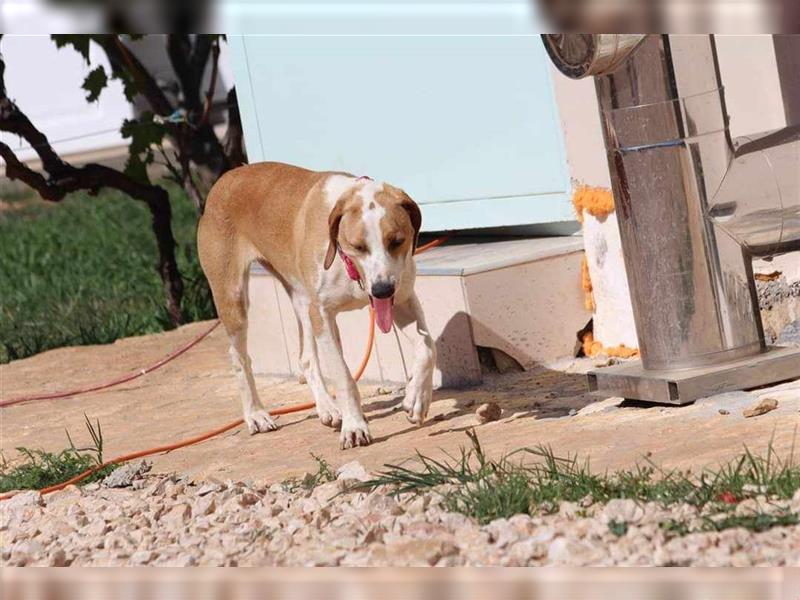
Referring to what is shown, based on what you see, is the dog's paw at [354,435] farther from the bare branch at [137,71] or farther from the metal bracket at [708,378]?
the bare branch at [137,71]

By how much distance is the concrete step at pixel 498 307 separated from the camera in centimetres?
665

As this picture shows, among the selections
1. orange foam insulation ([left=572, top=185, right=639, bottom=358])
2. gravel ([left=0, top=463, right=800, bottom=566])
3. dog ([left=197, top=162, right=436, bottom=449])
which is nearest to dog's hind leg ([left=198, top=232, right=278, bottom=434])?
dog ([left=197, top=162, right=436, bottom=449])

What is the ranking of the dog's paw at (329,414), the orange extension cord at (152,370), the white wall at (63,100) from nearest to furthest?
the orange extension cord at (152,370), the dog's paw at (329,414), the white wall at (63,100)

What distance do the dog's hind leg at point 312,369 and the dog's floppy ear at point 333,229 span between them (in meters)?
0.48

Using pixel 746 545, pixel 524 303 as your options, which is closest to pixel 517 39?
pixel 524 303

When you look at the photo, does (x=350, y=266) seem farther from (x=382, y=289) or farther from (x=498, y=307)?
(x=498, y=307)

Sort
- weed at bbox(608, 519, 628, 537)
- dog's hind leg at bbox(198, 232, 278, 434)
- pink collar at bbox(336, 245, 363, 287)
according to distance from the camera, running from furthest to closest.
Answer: dog's hind leg at bbox(198, 232, 278, 434) < pink collar at bbox(336, 245, 363, 287) < weed at bbox(608, 519, 628, 537)

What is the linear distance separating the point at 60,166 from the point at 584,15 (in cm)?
729

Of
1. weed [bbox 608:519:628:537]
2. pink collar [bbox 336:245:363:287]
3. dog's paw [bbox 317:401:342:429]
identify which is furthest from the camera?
dog's paw [bbox 317:401:342:429]

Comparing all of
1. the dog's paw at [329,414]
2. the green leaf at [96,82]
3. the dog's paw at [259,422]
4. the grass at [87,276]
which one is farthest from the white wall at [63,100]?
the dog's paw at [329,414]

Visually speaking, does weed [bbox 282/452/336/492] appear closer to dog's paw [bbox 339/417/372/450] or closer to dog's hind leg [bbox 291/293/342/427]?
dog's paw [bbox 339/417/372/450]

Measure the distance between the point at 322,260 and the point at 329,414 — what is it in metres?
0.73

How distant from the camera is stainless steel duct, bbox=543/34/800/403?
524 centimetres

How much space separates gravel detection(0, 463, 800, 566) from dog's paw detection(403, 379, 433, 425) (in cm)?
95
